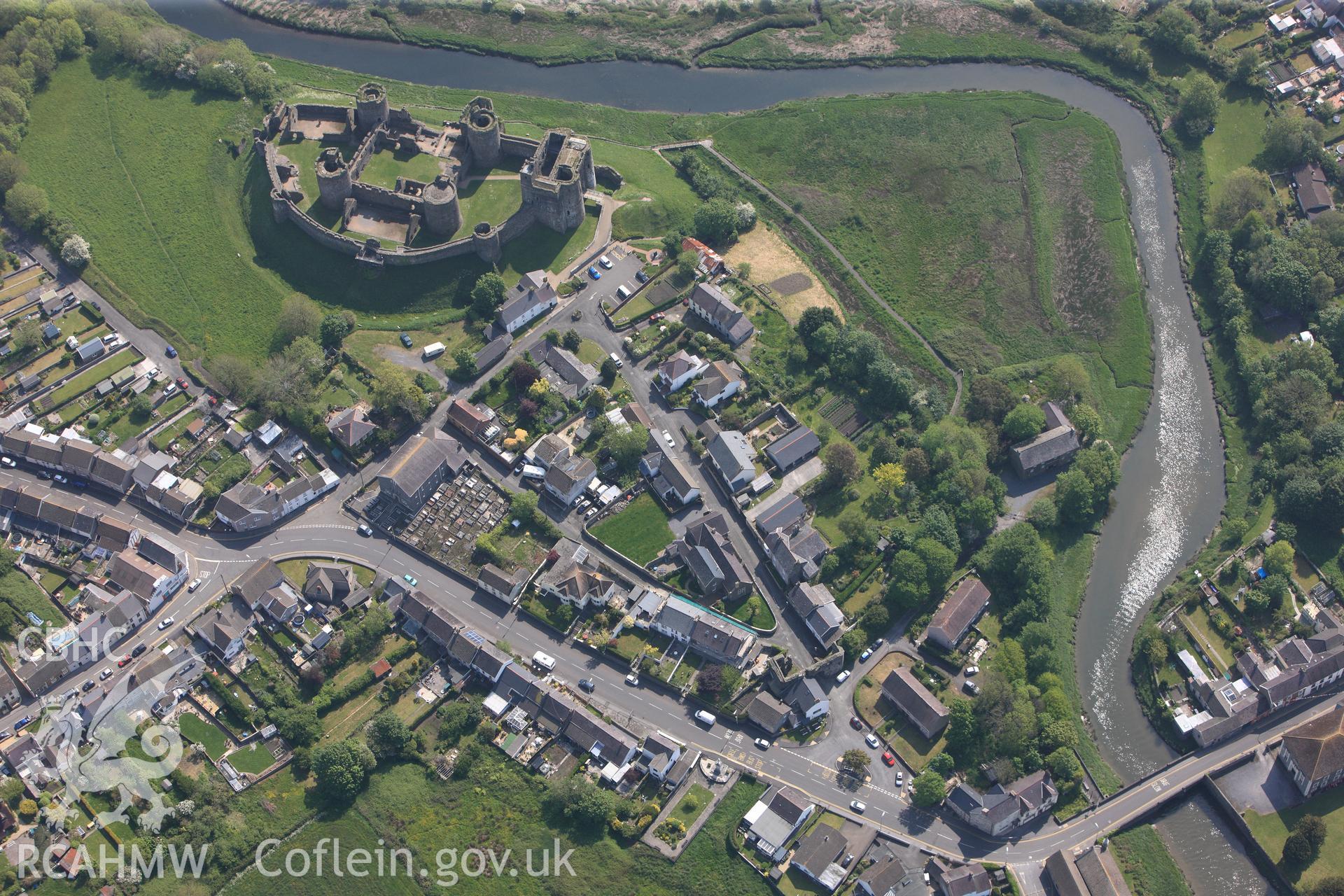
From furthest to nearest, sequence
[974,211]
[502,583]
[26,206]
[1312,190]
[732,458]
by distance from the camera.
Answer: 1. [974,211]
2. [1312,190]
3. [26,206]
4. [732,458]
5. [502,583]

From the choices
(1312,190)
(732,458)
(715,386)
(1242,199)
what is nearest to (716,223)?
(715,386)

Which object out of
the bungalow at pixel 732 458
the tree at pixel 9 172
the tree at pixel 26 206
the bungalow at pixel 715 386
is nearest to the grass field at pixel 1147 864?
the bungalow at pixel 732 458

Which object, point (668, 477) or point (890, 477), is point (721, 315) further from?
point (890, 477)

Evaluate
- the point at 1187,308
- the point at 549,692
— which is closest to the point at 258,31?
the point at 549,692

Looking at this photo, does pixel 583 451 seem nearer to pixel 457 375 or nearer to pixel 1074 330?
pixel 457 375

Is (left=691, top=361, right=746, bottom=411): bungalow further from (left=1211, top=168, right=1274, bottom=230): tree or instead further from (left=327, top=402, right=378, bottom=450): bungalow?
(left=1211, top=168, right=1274, bottom=230): tree

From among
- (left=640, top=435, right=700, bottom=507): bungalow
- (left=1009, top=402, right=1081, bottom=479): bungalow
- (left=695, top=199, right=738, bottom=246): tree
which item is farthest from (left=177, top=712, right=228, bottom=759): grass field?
(left=1009, top=402, right=1081, bottom=479): bungalow
